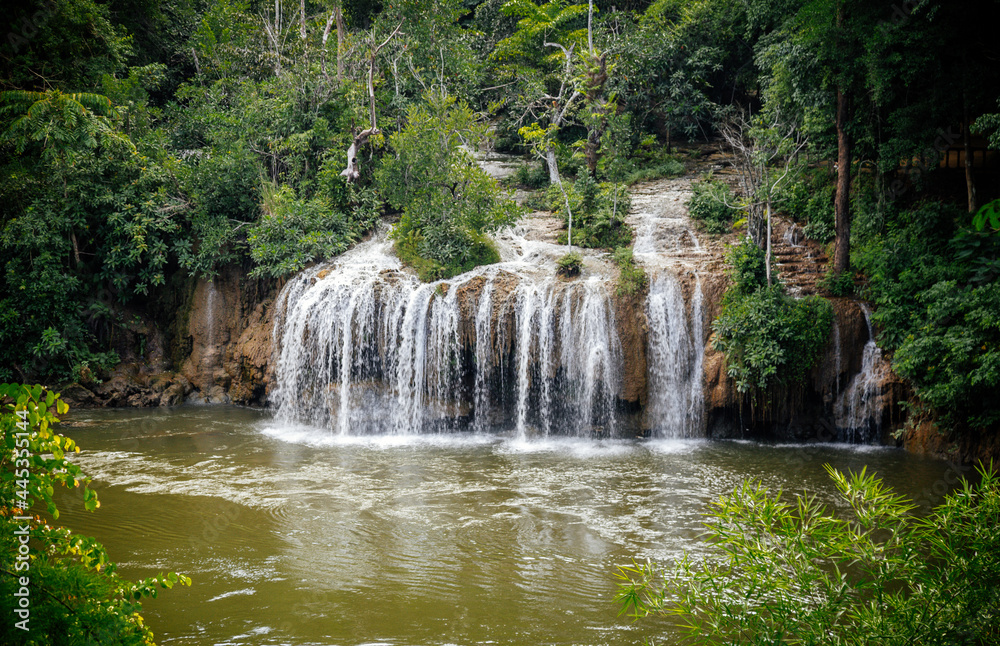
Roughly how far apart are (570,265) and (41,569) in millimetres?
12305

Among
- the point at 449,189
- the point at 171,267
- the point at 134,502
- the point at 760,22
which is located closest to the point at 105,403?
the point at 171,267

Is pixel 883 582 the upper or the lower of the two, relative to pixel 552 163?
lower

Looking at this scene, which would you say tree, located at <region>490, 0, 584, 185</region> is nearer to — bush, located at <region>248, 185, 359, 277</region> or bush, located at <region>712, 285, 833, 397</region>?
bush, located at <region>248, 185, 359, 277</region>

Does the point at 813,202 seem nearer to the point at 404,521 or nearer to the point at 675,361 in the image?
the point at 675,361

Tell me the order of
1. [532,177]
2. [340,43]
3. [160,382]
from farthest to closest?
[532,177], [340,43], [160,382]

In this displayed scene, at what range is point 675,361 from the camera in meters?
13.1

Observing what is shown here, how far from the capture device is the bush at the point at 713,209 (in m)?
16.6

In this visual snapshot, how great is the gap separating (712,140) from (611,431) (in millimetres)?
14363

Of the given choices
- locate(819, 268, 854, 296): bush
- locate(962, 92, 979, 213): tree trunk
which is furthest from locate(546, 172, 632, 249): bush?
locate(962, 92, 979, 213): tree trunk

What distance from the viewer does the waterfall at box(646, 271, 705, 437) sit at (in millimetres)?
12836

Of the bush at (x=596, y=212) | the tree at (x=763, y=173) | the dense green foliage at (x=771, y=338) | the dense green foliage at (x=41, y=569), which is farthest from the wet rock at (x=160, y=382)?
the tree at (x=763, y=173)

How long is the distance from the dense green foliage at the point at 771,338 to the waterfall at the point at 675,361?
642mm

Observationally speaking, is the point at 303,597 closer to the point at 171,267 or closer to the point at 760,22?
the point at 171,267

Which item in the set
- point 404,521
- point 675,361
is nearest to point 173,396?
point 404,521
